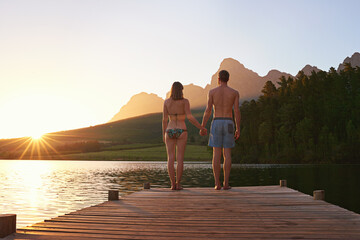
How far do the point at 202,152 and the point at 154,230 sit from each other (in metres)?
131

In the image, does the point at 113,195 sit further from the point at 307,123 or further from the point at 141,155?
the point at 141,155

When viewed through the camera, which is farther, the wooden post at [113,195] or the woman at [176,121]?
the woman at [176,121]

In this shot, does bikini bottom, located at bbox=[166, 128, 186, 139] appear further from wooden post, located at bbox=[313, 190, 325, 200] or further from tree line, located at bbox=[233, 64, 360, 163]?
tree line, located at bbox=[233, 64, 360, 163]

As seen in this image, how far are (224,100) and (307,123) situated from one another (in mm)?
79939

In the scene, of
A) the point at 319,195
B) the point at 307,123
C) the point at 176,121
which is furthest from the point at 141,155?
the point at 319,195

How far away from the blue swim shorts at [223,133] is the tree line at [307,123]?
77398 millimetres

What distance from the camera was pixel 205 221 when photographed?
5504 mm

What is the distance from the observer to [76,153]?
157750 mm

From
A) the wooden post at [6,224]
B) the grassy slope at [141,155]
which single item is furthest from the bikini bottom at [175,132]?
the grassy slope at [141,155]

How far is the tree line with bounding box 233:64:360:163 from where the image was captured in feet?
268

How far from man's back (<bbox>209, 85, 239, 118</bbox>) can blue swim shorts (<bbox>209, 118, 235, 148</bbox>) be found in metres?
0.21

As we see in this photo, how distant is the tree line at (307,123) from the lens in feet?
268

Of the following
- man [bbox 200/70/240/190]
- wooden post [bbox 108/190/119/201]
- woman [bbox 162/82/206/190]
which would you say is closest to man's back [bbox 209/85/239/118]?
man [bbox 200/70/240/190]

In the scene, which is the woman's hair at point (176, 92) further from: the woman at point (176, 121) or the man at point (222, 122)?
the man at point (222, 122)
